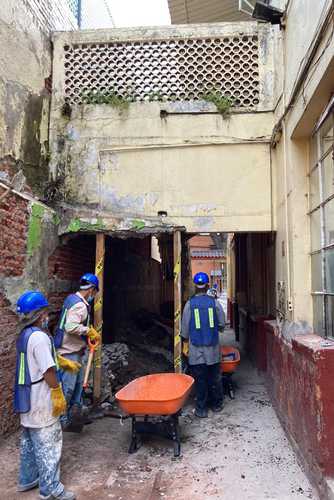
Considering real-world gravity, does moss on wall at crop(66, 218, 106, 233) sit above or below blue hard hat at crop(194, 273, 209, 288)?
above

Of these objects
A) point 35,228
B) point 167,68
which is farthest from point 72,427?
point 167,68

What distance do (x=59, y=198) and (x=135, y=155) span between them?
4.31 ft

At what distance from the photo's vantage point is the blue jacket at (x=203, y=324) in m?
6.10

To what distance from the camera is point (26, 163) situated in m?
6.00

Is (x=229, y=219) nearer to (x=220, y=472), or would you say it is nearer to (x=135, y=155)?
(x=135, y=155)

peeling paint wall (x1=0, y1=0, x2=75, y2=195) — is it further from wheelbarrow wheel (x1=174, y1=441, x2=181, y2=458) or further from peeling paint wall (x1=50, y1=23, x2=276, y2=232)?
wheelbarrow wheel (x1=174, y1=441, x2=181, y2=458)

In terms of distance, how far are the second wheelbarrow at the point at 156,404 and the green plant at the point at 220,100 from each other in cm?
382

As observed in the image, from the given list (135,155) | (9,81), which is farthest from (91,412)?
(9,81)

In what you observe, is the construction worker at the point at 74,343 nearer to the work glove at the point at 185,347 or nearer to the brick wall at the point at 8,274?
the brick wall at the point at 8,274

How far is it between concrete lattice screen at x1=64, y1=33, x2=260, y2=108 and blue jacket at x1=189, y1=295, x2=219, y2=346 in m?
3.01

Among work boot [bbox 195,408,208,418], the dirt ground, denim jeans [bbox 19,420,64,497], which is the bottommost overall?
the dirt ground

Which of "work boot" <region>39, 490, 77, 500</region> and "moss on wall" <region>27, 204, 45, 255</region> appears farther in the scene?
"moss on wall" <region>27, 204, 45, 255</region>

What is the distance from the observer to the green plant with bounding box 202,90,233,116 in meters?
6.48

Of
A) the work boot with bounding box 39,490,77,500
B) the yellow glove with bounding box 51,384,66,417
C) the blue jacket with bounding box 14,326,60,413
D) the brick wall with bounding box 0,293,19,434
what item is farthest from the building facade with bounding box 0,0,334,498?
the work boot with bounding box 39,490,77,500
